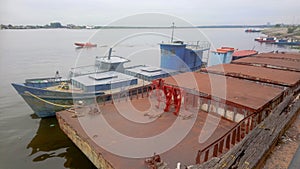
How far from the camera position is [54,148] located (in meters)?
10.2

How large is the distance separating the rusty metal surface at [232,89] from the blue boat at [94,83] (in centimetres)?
363

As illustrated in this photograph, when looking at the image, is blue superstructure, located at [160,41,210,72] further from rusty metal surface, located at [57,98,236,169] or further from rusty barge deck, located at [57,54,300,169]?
rusty metal surface, located at [57,98,236,169]

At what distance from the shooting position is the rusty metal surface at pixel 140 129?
5473mm

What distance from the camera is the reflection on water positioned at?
9.19m

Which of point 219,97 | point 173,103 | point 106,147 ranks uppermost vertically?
point 219,97

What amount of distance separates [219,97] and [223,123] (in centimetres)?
119

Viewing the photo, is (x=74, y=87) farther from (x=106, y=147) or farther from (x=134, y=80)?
(x=106, y=147)

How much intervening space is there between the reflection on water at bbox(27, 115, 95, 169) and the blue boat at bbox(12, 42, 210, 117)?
1510mm

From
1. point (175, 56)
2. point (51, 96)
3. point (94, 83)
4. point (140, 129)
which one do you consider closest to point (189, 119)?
point (140, 129)

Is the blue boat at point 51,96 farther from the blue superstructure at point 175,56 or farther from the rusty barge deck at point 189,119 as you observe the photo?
the blue superstructure at point 175,56

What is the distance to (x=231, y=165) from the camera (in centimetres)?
248

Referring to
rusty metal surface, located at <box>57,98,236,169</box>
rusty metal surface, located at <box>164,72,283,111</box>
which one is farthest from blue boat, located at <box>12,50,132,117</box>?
rusty metal surface, located at <box>164,72,283,111</box>

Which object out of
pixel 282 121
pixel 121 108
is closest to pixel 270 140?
pixel 282 121

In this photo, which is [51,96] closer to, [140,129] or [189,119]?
[140,129]
